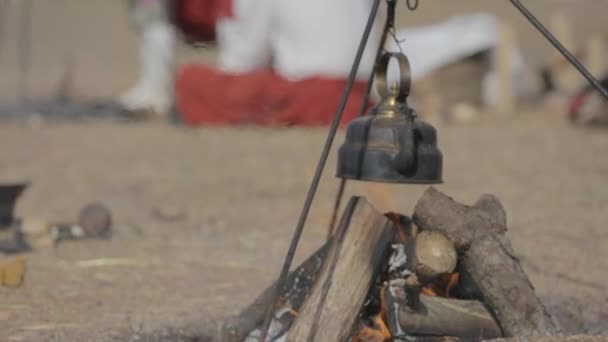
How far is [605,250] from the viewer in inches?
201

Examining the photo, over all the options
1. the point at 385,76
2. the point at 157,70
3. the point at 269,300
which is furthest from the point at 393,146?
the point at 157,70

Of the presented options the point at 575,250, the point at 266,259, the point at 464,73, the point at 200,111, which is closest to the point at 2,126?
the point at 200,111

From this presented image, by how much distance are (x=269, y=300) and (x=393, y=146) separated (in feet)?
2.05

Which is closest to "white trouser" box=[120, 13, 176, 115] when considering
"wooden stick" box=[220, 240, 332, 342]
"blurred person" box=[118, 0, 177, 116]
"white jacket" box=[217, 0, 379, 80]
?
"blurred person" box=[118, 0, 177, 116]

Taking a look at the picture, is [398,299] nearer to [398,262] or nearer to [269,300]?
[398,262]

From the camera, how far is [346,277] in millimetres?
3381

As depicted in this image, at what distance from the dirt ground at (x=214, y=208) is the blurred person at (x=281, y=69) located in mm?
243

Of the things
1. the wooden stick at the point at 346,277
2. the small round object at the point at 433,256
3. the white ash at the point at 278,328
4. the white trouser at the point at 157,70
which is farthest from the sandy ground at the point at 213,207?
the white trouser at the point at 157,70

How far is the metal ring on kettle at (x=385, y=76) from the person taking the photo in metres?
3.21

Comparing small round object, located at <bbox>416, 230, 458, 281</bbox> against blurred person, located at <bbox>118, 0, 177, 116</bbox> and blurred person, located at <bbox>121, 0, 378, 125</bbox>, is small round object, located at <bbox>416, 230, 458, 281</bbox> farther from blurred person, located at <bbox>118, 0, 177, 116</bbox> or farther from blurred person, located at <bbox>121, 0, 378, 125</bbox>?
blurred person, located at <bbox>118, 0, 177, 116</bbox>

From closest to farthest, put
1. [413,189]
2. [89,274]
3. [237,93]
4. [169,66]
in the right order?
[89,274], [413,189], [237,93], [169,66]

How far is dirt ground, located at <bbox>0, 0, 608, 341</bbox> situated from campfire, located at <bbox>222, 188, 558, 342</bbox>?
1.66 feet

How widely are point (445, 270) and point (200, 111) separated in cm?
629

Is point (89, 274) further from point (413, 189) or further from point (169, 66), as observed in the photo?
point (169, 66)
